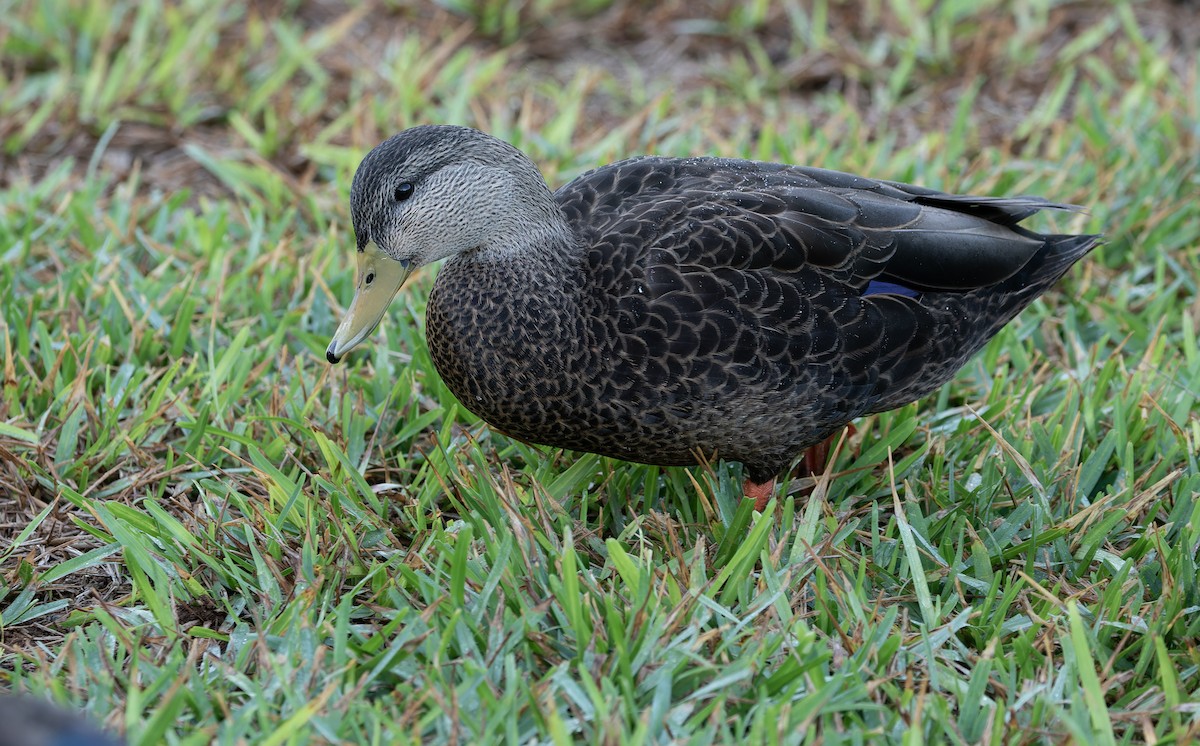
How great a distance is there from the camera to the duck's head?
281cm

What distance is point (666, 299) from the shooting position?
278 cm

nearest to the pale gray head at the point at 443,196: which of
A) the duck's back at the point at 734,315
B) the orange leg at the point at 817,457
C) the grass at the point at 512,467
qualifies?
the duck's back at the point at 734,315

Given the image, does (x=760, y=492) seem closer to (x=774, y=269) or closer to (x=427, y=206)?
(x=774, y=269)

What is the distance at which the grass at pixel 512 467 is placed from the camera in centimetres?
239

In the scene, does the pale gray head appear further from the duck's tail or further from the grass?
the duck's tail

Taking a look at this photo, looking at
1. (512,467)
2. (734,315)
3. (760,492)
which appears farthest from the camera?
(512,467)

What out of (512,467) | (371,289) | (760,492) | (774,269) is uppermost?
(774,269)

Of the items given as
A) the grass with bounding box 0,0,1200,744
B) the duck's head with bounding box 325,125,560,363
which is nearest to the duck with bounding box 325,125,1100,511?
the duck's head with bounding box 325,125,560,363

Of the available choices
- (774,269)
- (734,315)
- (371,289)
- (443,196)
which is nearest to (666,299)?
(734,315)

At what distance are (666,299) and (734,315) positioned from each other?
148 millimetres

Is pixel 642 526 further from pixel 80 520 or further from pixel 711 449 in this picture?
pixel 80 520

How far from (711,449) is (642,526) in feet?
0.76

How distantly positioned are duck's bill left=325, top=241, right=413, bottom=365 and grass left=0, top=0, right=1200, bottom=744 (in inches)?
11.6

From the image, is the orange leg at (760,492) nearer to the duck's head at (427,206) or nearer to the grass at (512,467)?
the grass at (512,467)
